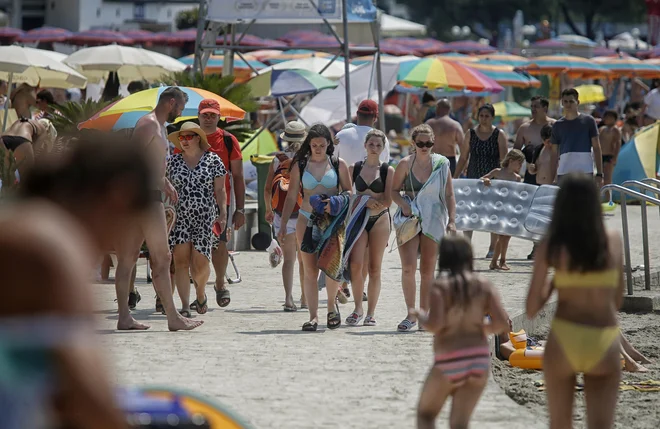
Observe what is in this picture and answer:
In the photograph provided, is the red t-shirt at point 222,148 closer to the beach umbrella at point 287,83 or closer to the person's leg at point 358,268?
the person's leg at point 358,268

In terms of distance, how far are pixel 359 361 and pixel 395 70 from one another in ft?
49.4

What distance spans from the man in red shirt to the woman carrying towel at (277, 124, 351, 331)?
897mm

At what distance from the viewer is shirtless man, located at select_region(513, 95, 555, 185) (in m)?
14.7

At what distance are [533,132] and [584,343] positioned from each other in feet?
31.4

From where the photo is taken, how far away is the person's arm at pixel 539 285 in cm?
564

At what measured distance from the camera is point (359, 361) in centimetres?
803

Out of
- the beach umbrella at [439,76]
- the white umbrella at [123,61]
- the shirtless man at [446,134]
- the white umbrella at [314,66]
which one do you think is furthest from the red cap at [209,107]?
the white umbrella at [123,61]

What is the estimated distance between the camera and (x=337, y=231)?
31.4ft

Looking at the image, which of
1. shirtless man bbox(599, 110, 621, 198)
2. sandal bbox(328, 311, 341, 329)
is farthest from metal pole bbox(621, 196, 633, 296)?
shirtless man bbox(599, 110, 621, 198)

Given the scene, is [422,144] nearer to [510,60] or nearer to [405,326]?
[405,326]

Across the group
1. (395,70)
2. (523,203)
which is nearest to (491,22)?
(395,70)

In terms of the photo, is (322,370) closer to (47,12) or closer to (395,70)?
(395,70)

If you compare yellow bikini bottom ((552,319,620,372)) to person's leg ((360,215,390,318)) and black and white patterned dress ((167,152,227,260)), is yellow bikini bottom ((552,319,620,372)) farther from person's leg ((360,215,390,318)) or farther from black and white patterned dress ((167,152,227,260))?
black and white patterned dress ((167,152,227,260))

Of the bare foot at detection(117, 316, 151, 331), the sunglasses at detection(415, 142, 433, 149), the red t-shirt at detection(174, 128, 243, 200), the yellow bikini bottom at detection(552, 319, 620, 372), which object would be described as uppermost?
the sunglasses at detection(415, 142, 433, 149)
